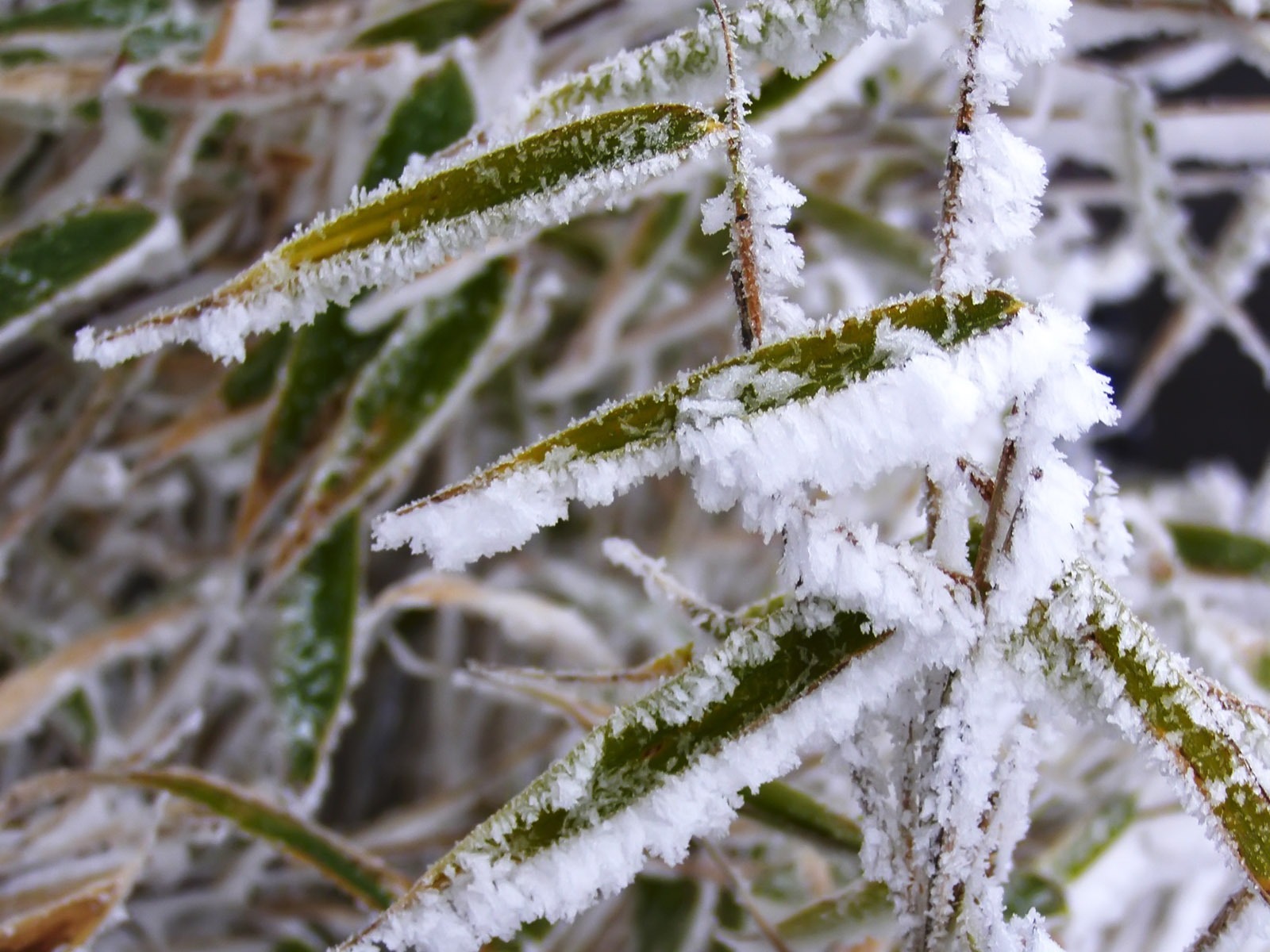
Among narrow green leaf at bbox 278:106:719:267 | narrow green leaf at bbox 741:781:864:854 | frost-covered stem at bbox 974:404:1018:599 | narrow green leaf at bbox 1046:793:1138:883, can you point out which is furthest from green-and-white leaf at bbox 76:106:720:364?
narrow green leaf at bbox 1046:793:1138:883

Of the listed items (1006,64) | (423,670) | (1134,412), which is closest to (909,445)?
(1006,64)

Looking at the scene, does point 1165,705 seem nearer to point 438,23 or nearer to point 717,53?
point 717,53

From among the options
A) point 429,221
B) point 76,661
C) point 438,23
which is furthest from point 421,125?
point 76,661

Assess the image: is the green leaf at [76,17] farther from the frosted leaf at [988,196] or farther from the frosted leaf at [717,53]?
the frosted leaf at [988,196]

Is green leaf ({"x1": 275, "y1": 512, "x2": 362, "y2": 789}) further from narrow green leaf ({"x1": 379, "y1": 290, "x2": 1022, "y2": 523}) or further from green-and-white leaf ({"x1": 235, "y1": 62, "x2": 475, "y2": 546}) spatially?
narrow green leaf ({"x1": 379, "y1": 290, "x2": 1022, "y2": 523})

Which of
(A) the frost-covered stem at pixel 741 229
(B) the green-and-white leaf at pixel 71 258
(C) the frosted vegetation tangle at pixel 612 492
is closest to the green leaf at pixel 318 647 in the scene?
(C) the frosted vegetation tangle at pixel 612 492
